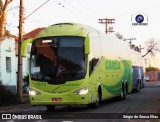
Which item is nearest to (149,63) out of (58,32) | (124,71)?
(124,71)

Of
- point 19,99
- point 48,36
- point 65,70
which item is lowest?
point 19,99

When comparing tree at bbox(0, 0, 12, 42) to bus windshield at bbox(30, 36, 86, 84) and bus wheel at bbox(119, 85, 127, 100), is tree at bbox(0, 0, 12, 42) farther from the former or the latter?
bus windshield at bbox(30, 36, 86, 84)

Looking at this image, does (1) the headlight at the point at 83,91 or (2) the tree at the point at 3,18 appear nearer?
(1) the headlight at the point at 83,91

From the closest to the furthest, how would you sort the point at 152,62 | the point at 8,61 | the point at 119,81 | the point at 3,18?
the point at 119,81 → the point at 3,18 → the point at 8,61 → the point at 152,62

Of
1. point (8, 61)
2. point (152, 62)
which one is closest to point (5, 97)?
point (8, 61)

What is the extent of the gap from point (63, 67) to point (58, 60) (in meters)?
0.38

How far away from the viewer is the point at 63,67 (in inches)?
775

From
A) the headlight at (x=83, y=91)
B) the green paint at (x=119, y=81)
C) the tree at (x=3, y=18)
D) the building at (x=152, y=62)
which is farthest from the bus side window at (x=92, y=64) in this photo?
the building at (x=152, y=62)

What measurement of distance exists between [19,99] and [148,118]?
1537 centimetres

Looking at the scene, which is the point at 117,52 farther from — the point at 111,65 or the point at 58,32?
the point at 58,32

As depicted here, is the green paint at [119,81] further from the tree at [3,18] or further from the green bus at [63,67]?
the tree at [3,18]

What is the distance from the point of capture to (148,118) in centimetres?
1672

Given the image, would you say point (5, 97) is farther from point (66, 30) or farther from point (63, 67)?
point (63, 67)

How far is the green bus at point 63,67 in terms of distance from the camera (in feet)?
63.9
